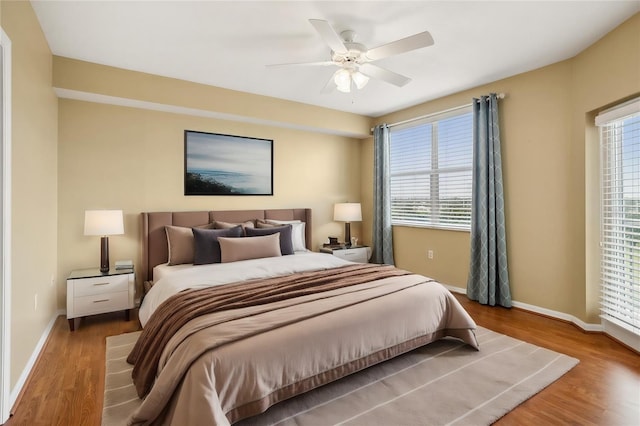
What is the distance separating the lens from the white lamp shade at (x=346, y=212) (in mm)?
5145

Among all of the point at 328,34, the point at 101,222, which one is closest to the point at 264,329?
the point at 328,34

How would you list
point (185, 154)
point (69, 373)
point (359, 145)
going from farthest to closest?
point (359, 145), point (185, 154), point (69, 373)

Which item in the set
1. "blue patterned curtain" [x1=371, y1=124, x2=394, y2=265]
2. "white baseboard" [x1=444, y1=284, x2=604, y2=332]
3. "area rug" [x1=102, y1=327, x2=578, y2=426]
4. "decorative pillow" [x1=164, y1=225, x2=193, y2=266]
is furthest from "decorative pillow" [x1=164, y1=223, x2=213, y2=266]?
"white baseboard" [x1=444, y1=284, x2=604, y2=332]

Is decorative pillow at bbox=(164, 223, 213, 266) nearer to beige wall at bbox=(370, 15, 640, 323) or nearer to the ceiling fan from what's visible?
the ceiling fan

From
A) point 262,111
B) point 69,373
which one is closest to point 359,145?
point 262,111

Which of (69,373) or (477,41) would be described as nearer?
(69,373)

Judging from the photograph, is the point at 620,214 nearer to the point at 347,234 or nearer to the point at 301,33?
the point at 301,33

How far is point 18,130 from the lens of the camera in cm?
213

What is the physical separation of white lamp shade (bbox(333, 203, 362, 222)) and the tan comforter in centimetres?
251

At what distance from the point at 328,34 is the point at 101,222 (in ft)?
9.29

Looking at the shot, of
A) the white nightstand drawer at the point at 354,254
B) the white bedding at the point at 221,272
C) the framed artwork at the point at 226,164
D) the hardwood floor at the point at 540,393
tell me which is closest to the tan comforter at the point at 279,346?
the hardwood floor at the point at 540,393

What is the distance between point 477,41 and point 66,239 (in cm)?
450

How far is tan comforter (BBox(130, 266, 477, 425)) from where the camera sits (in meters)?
1.65

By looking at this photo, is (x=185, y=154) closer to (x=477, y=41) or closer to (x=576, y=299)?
(x=477, y=41)
